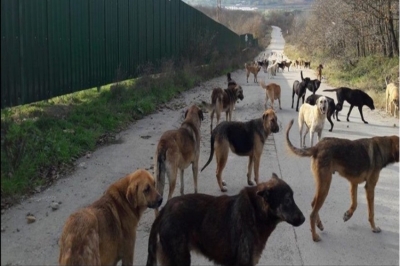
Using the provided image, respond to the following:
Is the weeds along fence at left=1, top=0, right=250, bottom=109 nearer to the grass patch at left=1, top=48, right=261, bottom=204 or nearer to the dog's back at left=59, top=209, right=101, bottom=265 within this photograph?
the grass patch at left=1, top=48, right=261, bottom=204

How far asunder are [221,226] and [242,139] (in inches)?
148

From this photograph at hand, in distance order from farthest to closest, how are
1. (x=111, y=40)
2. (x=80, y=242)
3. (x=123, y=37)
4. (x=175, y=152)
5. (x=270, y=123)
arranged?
1. (x=123, y=37)
2. (x=111, y=40)
3. (x=270, y=123)
4. (x=175, y=152)
5. (x=80, y=242)

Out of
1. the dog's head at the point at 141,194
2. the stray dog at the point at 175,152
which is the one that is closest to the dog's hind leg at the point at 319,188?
the stray dog at the point at 175,152

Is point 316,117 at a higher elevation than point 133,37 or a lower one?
lower

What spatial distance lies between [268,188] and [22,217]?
341 centimetres

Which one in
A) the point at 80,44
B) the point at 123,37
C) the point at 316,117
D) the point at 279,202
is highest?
the point at 123,37

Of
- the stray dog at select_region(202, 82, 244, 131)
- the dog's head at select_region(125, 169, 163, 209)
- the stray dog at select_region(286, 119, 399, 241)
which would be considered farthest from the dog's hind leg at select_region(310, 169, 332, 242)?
the stray dog at select_region(202, 82, 244, 131)

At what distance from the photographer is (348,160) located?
572 centimetres

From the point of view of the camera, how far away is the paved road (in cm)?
513

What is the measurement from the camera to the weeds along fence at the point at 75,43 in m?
9.53

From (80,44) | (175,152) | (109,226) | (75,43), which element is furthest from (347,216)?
(80,44)

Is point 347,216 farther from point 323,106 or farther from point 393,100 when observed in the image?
point 393,100

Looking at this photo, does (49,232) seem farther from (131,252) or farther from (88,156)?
(88,156)

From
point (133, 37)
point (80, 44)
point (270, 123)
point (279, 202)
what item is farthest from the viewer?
point (133, 37)
